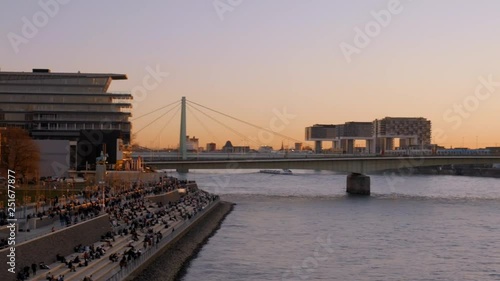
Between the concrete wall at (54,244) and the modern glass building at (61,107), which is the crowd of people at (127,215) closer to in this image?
the concrete wall at (54,244)

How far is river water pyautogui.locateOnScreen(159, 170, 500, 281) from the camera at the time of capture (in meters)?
25.8

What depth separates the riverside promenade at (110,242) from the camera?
1930 centimetres

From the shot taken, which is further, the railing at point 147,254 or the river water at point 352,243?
the river water at point 352,243

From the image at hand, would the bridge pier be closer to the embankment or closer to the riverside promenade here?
the embankment

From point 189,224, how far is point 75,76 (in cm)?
3032

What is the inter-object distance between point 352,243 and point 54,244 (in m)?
16.2

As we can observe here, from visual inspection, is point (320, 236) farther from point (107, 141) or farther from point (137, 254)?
point (107, 141)

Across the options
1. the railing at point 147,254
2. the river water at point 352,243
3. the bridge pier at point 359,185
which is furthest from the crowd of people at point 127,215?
the bridge pier at point 359,185

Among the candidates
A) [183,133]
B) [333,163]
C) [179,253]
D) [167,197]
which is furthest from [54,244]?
[183,133]

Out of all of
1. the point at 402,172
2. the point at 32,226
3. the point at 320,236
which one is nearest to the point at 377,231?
the point at 320,236

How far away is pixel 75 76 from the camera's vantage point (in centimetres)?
6147

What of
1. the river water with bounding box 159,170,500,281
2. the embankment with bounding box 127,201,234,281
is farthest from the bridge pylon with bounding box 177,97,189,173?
the embankment with bounding box 127,201,234,281

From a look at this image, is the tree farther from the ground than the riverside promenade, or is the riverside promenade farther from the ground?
the tree

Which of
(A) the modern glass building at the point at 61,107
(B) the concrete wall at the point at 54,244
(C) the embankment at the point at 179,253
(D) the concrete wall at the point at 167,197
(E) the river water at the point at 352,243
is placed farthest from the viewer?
(A) the modern glass building at the point at 61,107
